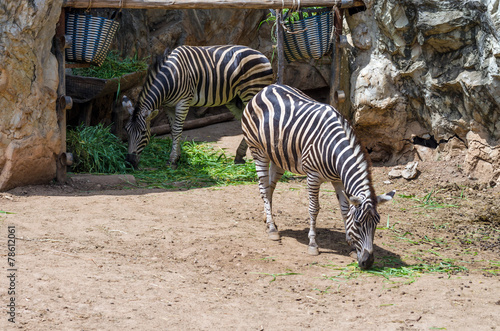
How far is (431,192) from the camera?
8.13m

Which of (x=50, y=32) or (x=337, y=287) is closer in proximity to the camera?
(x=337, y=287)

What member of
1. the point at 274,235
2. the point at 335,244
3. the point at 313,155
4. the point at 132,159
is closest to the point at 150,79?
the point at 132,159

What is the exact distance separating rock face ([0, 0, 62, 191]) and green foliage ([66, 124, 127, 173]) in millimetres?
883

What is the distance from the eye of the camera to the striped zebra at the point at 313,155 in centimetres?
518

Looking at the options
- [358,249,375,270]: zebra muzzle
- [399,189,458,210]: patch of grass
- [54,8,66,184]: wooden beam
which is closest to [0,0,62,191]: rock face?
[54,8,66,184]: wooden beam

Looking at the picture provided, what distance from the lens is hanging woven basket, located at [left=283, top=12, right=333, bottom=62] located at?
8977mm

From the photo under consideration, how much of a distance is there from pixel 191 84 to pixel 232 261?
4967mm

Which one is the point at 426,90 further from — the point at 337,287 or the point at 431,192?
the point at 337,287

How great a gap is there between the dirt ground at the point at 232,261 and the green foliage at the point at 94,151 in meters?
0.71

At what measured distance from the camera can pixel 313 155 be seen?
575 centimetres

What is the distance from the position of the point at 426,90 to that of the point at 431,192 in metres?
1.71

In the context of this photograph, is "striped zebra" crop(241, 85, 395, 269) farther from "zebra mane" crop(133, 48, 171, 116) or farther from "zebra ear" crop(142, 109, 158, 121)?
"zebra mane" crop(133, 48, 171, 116)

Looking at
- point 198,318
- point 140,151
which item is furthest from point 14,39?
point 198,318

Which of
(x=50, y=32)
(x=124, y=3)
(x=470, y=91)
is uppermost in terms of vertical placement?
(x=124, y=3)
